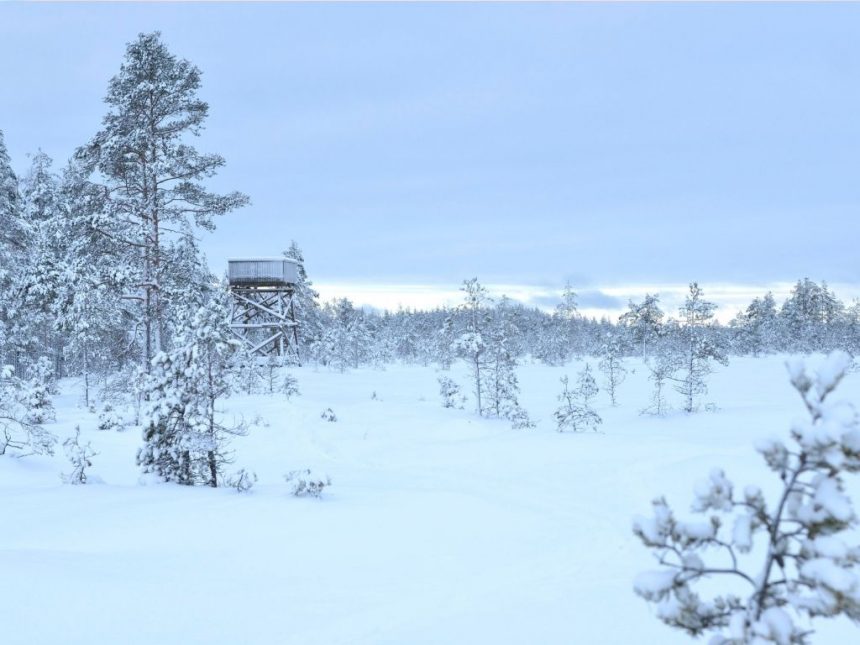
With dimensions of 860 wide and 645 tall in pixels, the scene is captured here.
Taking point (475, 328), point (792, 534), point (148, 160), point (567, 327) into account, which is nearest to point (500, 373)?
point (475, 328)

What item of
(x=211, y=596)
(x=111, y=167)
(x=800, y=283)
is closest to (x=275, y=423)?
(x=111, y=167)

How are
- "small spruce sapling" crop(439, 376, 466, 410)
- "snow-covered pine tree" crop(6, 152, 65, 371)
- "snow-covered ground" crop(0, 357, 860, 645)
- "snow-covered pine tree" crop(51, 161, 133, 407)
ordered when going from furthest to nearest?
"small spruce sapling" crop(439, 376, 466, 410) < "snow-covered pine tree" crop(6, 152, 65, 371) < "snow-covered pine tree" crop(51, 161, 133, 407) < "snow-covered ground" crop(0, 357, 860, 645)

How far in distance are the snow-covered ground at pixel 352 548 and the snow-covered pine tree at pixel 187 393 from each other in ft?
2.27

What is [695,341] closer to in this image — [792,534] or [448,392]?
[448,392]

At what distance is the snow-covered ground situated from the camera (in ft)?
14.1

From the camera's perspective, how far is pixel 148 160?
1559 centimetres

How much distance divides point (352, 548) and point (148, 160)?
13325 mm

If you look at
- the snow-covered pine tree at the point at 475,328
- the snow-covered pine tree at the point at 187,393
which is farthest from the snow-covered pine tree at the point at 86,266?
the snow-covered pine tree at the point at 475,328

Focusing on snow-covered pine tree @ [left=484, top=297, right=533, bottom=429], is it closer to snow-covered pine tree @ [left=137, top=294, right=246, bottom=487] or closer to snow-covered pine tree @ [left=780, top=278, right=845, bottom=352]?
snow-covered pine tree @ [left=137, top=294, right=246, bottom=487]

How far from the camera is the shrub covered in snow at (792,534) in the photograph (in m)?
1.89

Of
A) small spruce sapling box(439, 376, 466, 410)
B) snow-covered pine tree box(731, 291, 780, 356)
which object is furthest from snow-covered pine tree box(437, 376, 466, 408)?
snow-covered pine tree box(731, 291, 780, 356)

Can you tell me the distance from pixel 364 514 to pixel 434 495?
1.99 m

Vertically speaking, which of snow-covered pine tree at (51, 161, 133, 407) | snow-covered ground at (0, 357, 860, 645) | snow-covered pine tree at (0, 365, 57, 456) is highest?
snow-covered pine tree at (51, 161, 133, 407)

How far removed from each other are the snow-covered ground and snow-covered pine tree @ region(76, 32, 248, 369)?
4.88 m
